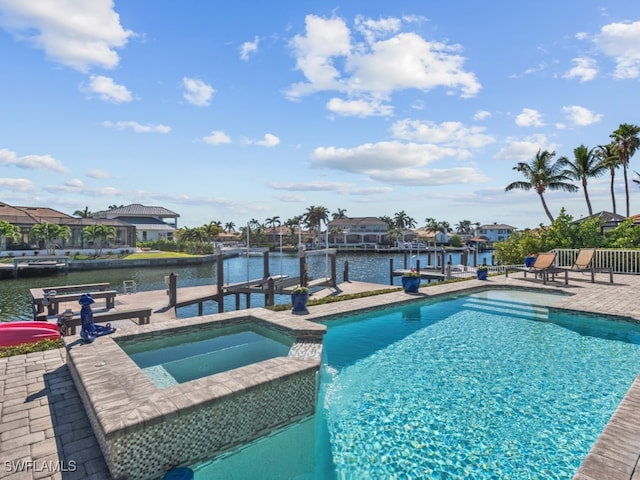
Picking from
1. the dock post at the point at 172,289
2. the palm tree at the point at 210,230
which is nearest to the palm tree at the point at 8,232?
the palm tree at the point at 210,230

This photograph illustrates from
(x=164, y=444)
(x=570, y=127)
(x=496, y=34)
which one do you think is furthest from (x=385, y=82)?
(x=164, y=444)

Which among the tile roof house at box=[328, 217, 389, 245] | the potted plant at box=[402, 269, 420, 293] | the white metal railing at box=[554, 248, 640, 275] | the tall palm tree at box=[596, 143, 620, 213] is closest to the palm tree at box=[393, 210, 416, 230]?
the tile roof house at box=[328, 217, 389, 245]

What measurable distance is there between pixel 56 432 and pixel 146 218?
63541mm

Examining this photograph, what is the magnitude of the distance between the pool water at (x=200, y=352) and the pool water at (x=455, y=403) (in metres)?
1.47

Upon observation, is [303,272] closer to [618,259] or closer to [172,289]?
[172,289]

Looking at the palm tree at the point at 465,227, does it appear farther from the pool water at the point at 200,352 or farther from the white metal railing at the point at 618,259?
the pool water at the point at 200,352

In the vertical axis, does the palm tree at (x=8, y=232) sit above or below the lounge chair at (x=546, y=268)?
above

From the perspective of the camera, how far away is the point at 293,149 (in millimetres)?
18109

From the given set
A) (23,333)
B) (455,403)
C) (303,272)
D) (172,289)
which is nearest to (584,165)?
(303,272)

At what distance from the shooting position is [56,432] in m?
3.86

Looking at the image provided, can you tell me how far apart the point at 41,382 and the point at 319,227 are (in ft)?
243

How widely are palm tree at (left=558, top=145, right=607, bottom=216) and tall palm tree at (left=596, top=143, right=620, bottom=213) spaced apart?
0.38m

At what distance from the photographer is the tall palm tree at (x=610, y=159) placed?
2656 cm

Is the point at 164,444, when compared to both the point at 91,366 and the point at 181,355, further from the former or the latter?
the point at 181,355
